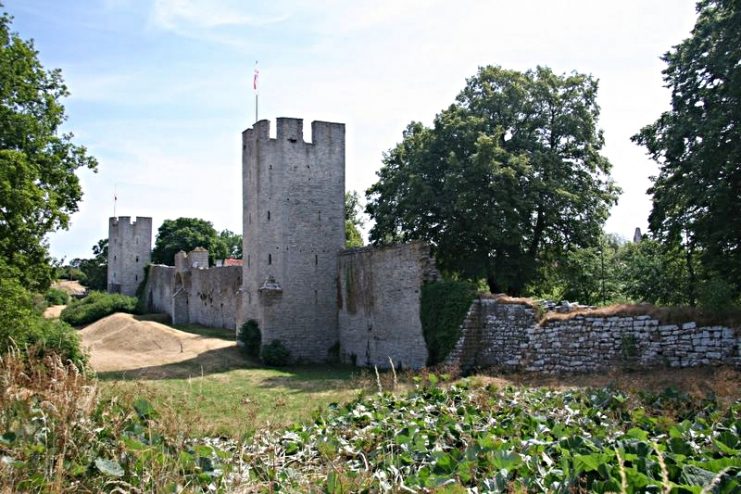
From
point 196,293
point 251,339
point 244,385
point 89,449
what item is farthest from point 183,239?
point 89,449

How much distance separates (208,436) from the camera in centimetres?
797

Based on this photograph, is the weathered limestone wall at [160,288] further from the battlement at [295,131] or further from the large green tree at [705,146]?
the large green tree at [705,146]

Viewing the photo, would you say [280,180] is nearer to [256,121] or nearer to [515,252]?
[256,121]

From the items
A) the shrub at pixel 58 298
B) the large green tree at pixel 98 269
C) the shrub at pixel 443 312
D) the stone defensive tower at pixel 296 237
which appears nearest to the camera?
the shrub at pixel 443 312

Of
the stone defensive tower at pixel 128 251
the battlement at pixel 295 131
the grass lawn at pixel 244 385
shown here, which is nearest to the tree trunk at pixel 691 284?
the grass lawn at pixel 244 385

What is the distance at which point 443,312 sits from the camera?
1833cm

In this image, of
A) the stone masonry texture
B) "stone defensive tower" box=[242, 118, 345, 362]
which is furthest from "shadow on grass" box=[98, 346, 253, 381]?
the stone masonry texture

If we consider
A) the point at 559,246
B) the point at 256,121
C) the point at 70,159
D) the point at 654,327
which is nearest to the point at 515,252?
the point at 559,246

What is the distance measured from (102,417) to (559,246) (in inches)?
765

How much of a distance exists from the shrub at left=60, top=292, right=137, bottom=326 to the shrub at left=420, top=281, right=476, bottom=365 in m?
26.7

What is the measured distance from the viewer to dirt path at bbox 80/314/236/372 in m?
22.8

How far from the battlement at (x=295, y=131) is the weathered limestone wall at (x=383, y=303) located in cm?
451

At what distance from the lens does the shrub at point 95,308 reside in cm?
3878

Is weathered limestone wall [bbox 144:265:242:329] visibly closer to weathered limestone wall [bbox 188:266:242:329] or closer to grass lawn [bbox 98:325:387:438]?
weathered limestone wall [bbox 188:266:242:329]
